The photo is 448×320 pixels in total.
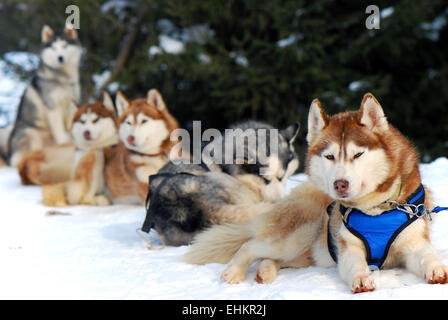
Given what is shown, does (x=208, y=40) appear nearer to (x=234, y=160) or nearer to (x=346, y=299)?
(x=234, y=160)

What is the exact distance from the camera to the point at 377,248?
8.76 feet

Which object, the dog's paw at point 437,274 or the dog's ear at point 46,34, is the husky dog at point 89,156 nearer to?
the dog's ear at point 46,34

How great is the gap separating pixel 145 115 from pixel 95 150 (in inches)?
46.3

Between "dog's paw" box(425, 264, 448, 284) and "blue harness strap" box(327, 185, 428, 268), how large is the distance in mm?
258

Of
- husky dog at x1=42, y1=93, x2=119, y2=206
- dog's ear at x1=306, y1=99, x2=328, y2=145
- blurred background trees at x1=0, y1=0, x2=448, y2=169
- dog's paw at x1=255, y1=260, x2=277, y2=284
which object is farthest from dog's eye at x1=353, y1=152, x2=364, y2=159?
blurred background trees at x1=0, y1=0, x2=448, y2=169

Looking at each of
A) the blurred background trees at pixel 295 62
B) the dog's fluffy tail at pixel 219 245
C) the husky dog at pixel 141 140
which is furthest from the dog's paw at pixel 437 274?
the blurred background trees at pixel 295 62

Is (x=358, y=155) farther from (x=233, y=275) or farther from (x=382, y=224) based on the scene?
(x=233, y=275)

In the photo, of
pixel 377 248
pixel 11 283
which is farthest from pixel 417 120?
pixel 11 283

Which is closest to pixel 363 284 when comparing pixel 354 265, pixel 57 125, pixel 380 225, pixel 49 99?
pixel 354 265

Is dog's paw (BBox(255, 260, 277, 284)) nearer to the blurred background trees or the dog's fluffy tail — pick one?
the dog's fluffy tail

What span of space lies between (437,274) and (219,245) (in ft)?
4.65

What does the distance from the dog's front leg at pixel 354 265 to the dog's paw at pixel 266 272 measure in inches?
16.6

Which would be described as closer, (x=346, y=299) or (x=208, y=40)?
(x=346, y=299)

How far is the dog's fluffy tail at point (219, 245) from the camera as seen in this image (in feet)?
10.9
